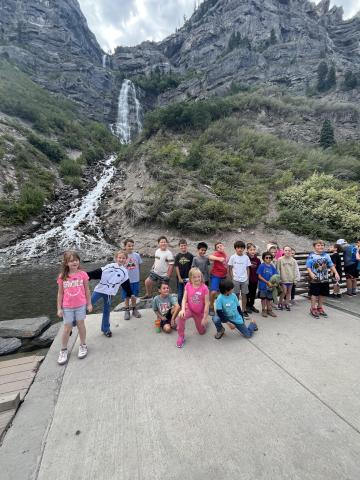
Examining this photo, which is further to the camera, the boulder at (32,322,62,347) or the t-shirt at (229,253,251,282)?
the t-shirt at (229,253,251,282)

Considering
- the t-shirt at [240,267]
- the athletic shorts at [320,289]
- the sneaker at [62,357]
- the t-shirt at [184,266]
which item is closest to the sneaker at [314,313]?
the athletic shorts at [320,289]

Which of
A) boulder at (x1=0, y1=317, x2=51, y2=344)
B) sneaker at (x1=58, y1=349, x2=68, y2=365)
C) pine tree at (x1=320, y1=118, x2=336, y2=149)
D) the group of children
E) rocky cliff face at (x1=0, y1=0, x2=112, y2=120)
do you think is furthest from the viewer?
rocky cliff face at (x1=0, y1=0, x2=112, y2=120)

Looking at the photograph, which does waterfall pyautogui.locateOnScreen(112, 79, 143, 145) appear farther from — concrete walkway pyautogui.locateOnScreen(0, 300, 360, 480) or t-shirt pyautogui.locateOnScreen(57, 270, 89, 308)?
concrete walkway pyautogui.locateOnScreen(0, 300, 360, 480)

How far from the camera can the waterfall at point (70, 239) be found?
46.2ft

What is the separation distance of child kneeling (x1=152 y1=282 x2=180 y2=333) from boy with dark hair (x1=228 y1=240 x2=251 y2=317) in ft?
4.55

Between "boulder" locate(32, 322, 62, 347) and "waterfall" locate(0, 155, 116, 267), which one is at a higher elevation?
"waterfall" locate(0, 155, 116, 267)

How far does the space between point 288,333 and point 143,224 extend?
1449 cm

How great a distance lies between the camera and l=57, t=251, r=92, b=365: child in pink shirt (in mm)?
3561

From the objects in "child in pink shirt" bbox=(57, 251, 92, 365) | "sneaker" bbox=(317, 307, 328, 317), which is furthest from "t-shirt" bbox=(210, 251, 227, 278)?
"child in pink shirt" bbox=(57, 251, 92, 365)

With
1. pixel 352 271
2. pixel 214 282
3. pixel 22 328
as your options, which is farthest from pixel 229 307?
pixel 352 271

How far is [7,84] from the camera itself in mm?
38406

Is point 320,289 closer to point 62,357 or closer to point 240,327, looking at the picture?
point 240,327

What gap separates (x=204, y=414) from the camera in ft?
7.89

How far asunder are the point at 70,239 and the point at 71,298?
1354 cm
